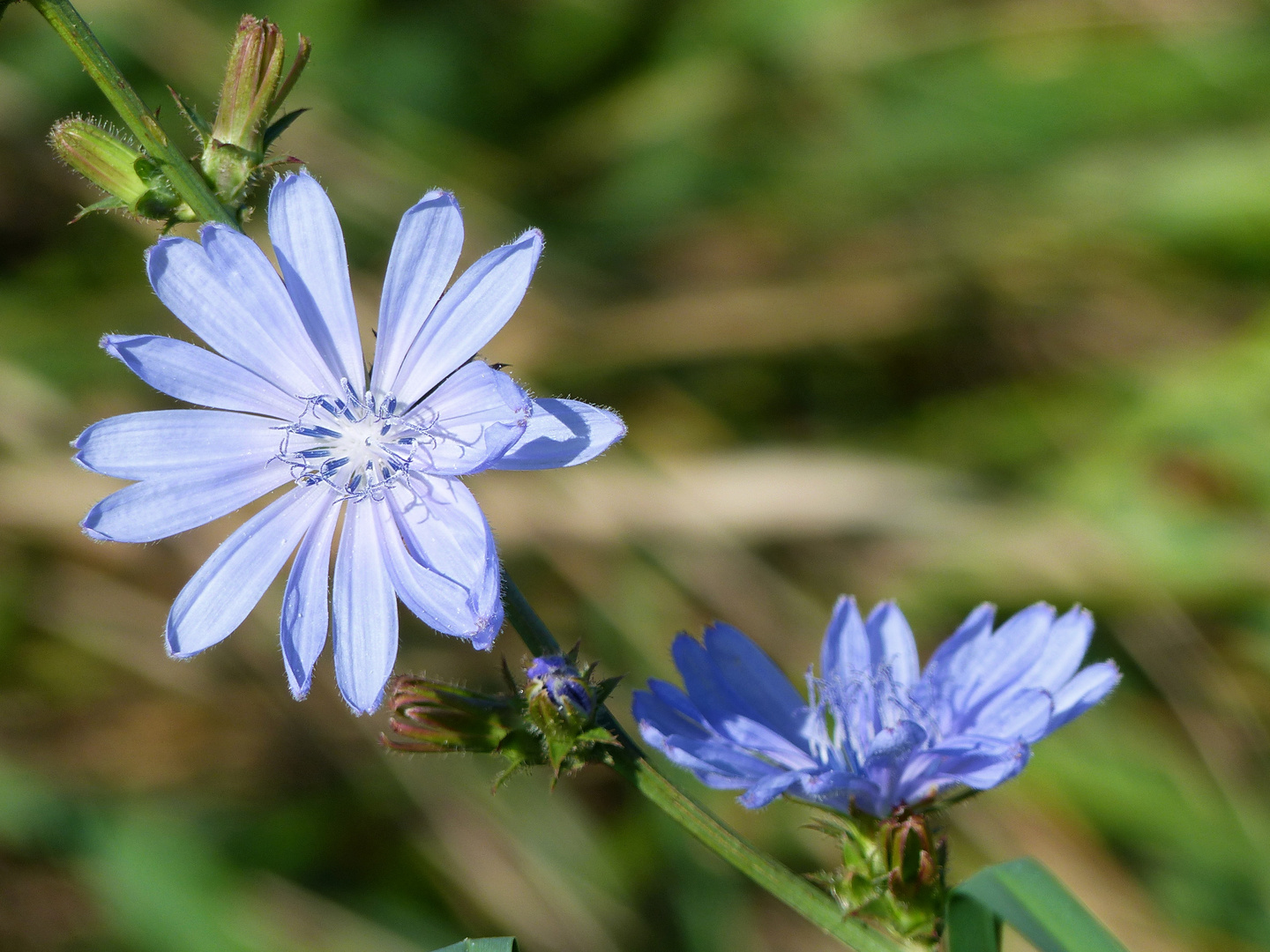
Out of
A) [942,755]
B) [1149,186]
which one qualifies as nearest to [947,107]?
[1149,186]

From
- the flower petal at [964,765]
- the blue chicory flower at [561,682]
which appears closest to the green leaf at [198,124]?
the blue chicory flower at [561,682]

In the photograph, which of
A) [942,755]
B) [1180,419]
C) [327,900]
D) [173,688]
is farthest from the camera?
[173,688]

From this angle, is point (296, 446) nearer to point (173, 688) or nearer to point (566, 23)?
point (173, 688)

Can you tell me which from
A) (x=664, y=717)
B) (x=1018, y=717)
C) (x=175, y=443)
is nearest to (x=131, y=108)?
(x=175, y=443)

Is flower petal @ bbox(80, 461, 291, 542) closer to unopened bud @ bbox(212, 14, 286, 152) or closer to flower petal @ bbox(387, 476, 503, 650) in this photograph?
flower petal @ bbox(387, 476, 503, 650)

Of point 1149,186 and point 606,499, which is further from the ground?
point 1149,186

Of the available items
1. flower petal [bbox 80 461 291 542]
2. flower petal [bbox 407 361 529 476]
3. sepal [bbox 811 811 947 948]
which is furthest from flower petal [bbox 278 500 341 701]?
sepal [bbox 811 811 947 948]
